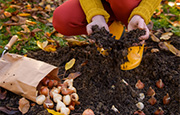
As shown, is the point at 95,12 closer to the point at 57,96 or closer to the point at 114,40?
the point at 114,40

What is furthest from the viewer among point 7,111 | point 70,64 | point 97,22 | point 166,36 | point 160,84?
point 166,36

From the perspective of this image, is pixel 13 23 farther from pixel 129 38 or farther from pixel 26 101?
pixel 129 38

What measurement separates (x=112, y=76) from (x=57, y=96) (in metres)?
0.48

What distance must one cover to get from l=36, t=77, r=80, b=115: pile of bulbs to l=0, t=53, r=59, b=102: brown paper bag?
72 millimetres

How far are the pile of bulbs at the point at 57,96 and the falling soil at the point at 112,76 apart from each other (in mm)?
47

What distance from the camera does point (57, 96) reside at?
4.09 ft

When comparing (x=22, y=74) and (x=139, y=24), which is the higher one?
(x=139, y=24)

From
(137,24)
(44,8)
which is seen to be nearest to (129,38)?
(137,24)

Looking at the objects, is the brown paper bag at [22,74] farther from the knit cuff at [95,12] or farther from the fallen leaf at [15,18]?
the fallen leaf at [15,18]

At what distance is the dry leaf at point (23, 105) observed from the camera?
1.20 m

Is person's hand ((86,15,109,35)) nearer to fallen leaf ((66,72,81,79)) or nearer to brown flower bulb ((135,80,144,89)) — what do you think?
fallen leaf ((66,72,81,79))

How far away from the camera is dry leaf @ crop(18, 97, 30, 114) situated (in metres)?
1.20

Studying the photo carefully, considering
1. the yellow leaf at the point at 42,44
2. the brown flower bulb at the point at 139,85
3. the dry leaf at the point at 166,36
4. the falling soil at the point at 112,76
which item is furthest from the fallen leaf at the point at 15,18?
the dry leaf at the point at 166,36

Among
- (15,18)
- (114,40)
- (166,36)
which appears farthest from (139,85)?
(15,18)
